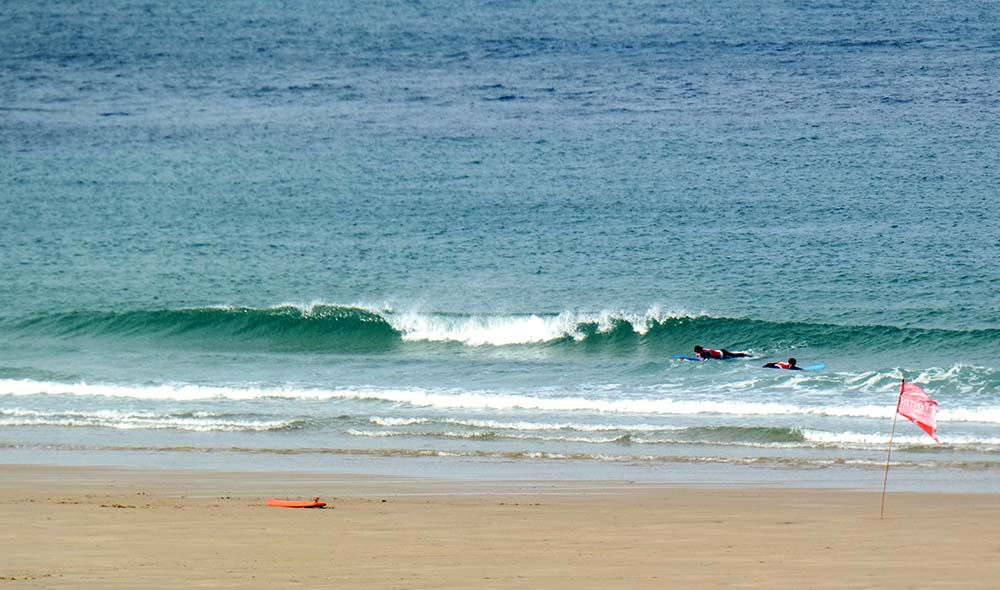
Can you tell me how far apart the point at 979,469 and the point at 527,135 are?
34792 millimetres

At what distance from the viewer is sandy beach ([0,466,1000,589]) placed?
813 cm

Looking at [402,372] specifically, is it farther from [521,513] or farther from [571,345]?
[521,513]

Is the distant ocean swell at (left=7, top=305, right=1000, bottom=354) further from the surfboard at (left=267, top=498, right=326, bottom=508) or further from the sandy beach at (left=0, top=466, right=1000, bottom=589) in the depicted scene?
the surfboard at (left=267, top=498, right=326, bottom=508)

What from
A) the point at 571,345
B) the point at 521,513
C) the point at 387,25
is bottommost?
the point at 571,345

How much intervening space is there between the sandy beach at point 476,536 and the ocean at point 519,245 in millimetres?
1433

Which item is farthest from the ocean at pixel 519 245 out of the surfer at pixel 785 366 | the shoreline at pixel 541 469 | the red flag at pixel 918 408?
the red flag at pixel 918 408

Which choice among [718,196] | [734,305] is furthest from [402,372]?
[718,196]

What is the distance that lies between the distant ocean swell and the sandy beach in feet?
42.5

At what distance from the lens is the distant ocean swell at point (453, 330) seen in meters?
24.4

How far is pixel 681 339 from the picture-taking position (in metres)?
25.8

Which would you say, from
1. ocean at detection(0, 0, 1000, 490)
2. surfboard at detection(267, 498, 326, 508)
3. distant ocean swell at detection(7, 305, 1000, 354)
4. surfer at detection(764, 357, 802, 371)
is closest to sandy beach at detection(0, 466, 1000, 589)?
surfboard at detection(267, 498, 326, 508)

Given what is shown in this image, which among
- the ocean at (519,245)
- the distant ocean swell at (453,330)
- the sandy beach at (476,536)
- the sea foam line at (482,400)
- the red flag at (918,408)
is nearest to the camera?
the sandy beach at (476,536)

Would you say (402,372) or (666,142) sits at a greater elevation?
(666,142)

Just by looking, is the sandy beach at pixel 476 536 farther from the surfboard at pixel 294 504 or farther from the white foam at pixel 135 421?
the white foam at pixel 135 421
